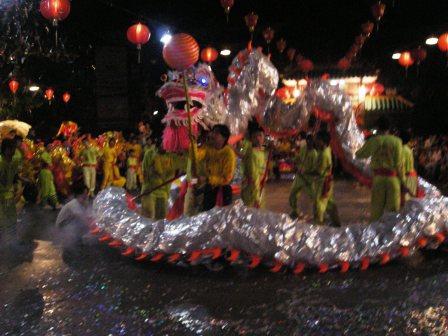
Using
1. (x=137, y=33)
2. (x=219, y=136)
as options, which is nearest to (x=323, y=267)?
(x=219, y=136)

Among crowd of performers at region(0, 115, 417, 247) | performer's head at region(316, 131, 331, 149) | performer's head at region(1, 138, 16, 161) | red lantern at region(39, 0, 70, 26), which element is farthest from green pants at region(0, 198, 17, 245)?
performer's head at region(316, 131, 331, 149)

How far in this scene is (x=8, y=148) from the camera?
6566mm

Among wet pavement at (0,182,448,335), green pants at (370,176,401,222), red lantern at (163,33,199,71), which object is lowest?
wet pavement at (0,182,448,335)

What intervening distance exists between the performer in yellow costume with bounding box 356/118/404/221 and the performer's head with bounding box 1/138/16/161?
14.4 feet

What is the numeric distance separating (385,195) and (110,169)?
904cm

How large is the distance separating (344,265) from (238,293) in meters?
1.20

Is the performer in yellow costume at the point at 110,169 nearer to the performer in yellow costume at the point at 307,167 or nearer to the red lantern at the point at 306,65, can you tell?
the performer in yellow costume at the point at 307,167

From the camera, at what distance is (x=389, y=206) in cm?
634

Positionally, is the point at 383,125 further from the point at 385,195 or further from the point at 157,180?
the point at 157,180

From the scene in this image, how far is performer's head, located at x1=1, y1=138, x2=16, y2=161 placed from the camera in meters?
6.54

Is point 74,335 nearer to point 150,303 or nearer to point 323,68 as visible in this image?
point 150,303

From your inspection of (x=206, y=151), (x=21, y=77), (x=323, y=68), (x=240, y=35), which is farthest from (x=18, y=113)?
(x=206, y=151)

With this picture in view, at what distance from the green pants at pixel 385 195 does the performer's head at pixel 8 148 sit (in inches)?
181

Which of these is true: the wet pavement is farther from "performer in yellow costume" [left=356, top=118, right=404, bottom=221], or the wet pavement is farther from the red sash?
the red sash
